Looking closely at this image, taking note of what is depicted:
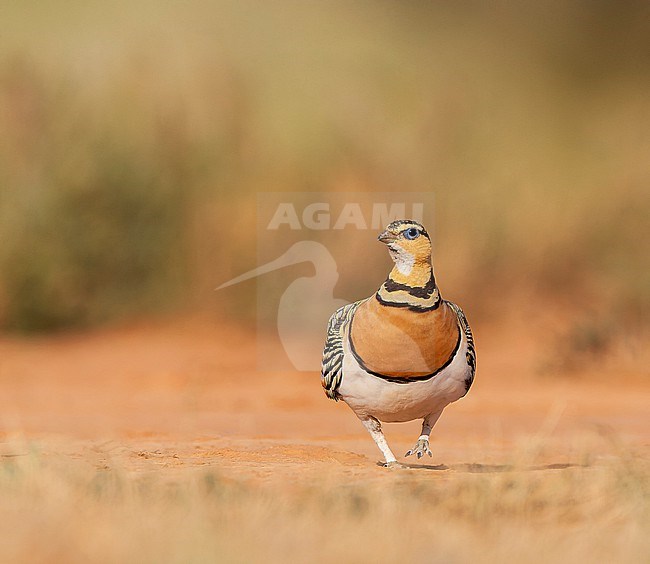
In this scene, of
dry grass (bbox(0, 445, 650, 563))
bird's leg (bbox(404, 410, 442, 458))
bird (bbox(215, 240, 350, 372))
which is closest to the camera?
dry grass (bbox(0, 445, 650, 563))

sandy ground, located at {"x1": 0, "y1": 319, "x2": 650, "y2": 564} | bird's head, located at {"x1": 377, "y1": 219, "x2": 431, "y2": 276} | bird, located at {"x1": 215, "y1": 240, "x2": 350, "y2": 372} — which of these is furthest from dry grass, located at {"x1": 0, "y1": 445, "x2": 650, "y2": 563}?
bird, located at {"x1": 215, "y1": 240, "x2": 350, "y2": 372}

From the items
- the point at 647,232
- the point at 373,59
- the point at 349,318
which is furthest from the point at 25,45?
the point at 349,318

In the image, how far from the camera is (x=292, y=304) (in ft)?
35.1

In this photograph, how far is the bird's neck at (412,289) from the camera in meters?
4.70

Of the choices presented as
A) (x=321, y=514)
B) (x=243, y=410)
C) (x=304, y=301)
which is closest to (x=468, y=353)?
(x=321, y=514)

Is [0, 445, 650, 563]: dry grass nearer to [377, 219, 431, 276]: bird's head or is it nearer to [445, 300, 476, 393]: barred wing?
[445, 300, 476, 393]: barred wing

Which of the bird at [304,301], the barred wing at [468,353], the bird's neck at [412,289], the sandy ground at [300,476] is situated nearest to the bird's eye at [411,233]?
the bird's neck at [412,289]

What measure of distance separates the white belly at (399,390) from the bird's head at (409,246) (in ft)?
1.40

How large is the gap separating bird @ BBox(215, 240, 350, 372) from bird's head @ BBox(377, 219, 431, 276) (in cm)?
546

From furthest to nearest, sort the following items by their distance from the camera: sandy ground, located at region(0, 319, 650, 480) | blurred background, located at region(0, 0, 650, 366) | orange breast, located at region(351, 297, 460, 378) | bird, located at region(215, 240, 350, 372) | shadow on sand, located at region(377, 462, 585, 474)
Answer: blurred background, located at region(0, 0, 650, 366), bird, located at region(215, 240, 350, 372), sandy ground, located at region(0, 319, 650, 480), orange breast, located at region(351, 297, 460, 378), shadow on sand, located at region(377, 462, 585, 474)

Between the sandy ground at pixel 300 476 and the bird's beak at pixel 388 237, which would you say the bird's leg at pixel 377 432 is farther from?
the bird's beak at pixel 388 237

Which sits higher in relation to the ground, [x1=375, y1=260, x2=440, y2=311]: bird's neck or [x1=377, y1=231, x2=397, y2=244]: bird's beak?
[x1=377, y1=231, x2=397, y2=244]: bird's beak

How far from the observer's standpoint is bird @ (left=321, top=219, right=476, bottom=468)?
4688mm

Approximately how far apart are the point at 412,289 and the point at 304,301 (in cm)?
592
